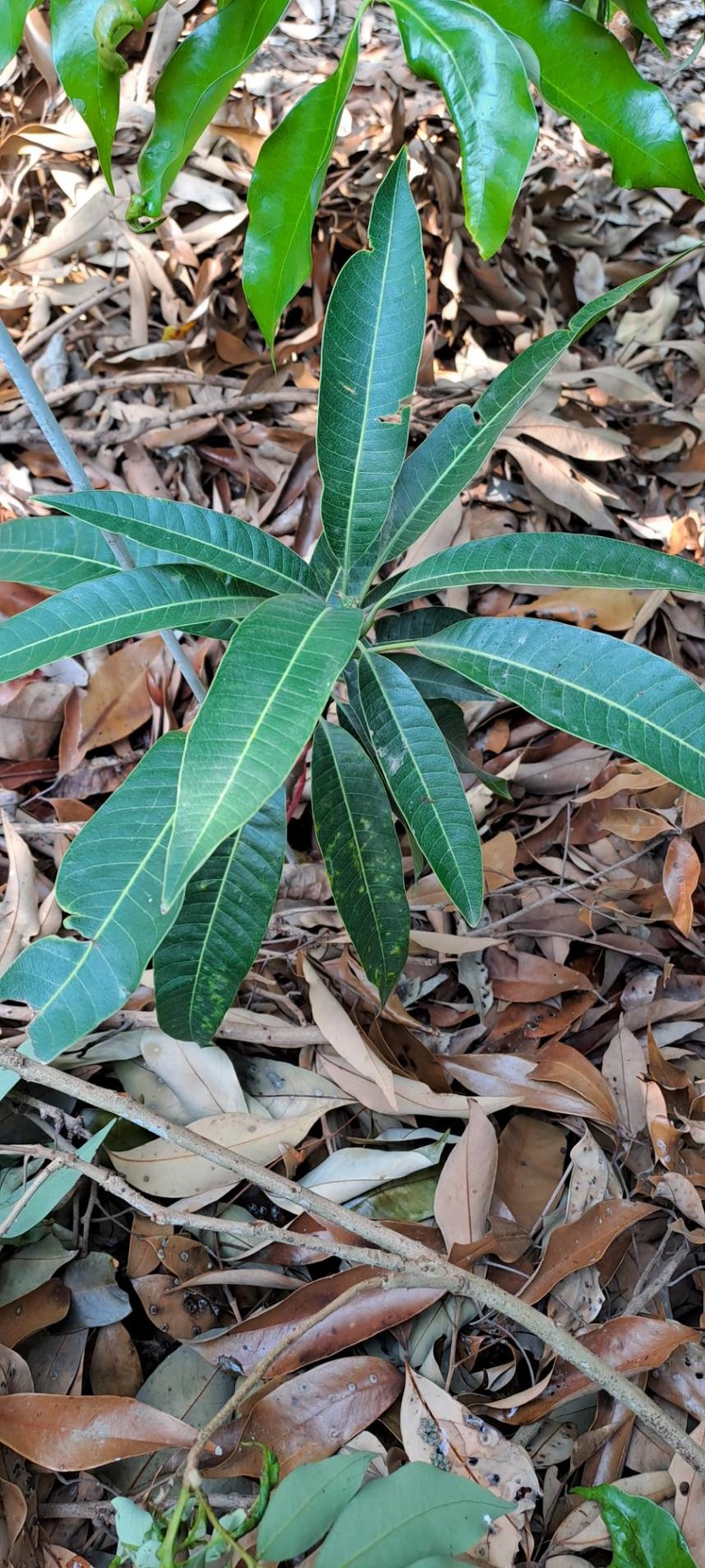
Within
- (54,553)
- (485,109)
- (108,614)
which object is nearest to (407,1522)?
(108,614)

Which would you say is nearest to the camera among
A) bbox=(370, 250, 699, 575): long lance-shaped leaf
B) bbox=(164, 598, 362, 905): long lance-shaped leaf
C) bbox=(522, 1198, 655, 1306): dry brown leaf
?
bbox=(164, 598, 362, 905): long lance-shaped leaf

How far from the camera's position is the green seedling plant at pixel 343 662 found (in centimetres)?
69

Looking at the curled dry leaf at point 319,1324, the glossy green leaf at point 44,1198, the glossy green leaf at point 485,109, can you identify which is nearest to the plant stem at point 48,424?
the glossy green leaf at point 485,109

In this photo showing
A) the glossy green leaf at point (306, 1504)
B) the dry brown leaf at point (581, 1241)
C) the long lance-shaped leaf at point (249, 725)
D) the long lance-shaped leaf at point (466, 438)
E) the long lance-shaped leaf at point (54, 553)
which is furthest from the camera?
the dry brown leaf at point (581, 1241)

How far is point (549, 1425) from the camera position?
0.93m

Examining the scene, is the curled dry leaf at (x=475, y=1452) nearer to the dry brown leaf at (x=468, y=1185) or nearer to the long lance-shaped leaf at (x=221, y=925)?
the dry brown leaf at (x=468, y=1185)

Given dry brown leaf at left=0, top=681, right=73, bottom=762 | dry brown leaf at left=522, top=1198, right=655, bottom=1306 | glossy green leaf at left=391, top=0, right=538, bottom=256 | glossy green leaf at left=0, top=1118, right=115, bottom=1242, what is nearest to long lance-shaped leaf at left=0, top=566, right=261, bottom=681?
glossy green leaf at left=391, top=0, right=538, bottom=256

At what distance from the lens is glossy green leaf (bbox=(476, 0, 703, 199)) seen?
72 centimetres

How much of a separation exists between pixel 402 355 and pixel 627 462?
3.17 feet

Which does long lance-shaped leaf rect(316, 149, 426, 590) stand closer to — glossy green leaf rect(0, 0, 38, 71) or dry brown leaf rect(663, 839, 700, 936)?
glossy green leaf rect(0, 0, 38, 71)

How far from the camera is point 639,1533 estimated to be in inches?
28.8

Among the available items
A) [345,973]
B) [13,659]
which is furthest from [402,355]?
[345,973]

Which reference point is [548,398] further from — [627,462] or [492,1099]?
[492,1099]

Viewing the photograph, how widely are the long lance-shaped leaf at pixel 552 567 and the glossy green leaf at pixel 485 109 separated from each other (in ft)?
0.79
